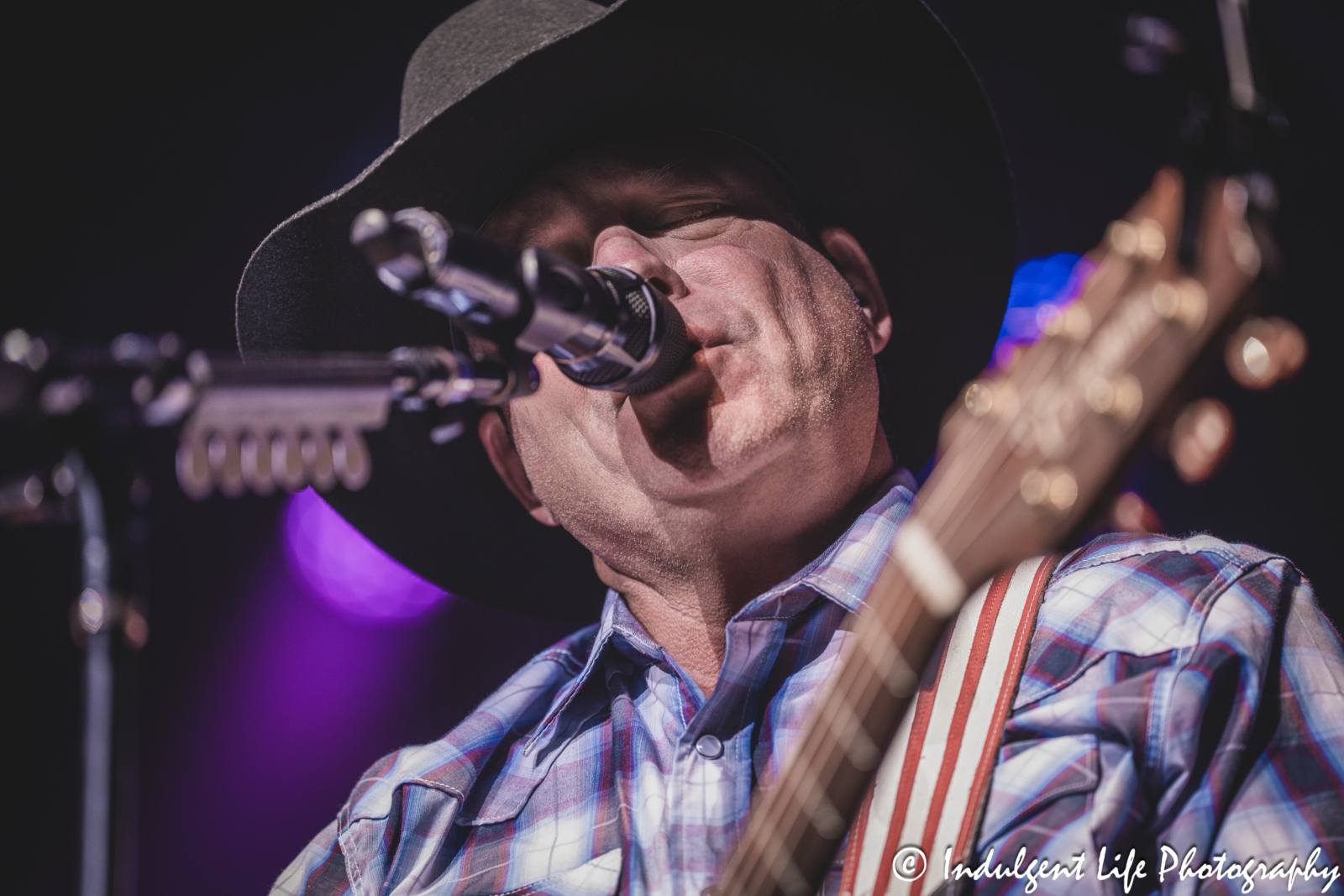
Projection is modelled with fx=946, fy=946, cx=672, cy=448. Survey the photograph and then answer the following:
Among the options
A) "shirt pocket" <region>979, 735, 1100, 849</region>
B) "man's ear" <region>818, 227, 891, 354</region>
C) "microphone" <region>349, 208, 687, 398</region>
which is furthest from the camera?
"man's ear" <region>818, 227, 891, 354</region>

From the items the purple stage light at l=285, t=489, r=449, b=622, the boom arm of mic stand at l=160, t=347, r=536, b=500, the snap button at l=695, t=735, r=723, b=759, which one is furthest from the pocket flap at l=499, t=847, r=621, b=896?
the purple stage light at l=285, t=489, r=449, b=622

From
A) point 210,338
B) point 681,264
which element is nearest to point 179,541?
point 210,338

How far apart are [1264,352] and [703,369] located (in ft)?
3.16

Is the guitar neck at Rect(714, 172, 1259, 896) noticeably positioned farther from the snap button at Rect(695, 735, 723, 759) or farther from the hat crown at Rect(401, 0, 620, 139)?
the hat crown at Rect(401, 0, 620, 139)

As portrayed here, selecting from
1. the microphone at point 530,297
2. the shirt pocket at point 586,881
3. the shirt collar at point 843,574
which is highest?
the microphone at point 530,297

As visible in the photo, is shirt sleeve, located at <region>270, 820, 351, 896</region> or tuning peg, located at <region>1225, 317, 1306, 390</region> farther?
shirt sleeve, located at <region>270, 820, 351, 896</region>

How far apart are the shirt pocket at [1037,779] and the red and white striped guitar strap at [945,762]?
0.07ft

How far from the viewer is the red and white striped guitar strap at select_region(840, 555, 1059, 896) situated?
1.33m

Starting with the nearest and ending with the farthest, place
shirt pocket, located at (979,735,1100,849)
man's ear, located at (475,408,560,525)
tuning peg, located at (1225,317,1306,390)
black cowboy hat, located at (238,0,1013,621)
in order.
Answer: tuning peg, located at (1225,317,1306,390)
shirt pocket, located at (979,735,1100,849)
black cowboy hat, located at (238,0,1013,621)
man's ear, located at (475,408,560,525)

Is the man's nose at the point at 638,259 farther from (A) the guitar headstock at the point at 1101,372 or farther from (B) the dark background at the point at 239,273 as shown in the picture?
(B) the dark background at the point at 239,273

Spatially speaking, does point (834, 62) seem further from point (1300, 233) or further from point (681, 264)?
point (1300, 233)

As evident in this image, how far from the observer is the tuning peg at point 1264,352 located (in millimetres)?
786

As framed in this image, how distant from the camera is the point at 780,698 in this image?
1697mm

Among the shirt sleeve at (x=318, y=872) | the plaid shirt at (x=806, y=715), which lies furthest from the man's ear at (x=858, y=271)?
the shirt sleeve at (x=318, y=872)
